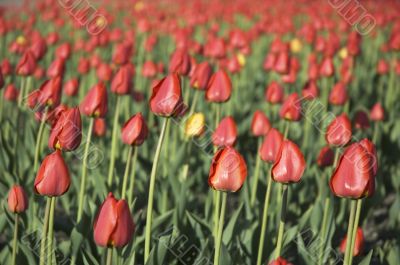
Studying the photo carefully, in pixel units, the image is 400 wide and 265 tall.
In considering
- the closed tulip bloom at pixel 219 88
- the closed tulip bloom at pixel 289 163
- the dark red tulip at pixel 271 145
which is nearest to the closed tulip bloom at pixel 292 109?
the closed tulip bloom at pixel 219 88

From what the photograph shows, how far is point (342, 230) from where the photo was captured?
130 inches

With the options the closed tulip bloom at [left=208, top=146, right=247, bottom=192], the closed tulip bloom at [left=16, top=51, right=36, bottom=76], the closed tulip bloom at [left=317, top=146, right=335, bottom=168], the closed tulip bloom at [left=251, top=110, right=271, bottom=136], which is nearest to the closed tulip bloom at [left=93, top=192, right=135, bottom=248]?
the closed tulip bloom at [left=208, top=146, right=247, bottom=192]

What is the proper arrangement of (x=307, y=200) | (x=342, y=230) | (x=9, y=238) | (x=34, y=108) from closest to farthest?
(x=9, y=238) < (x=34, y=108) < (x=342, y=230) < (x=307, y=200)

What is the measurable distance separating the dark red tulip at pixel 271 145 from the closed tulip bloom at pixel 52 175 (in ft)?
3.28

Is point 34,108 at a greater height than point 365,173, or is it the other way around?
point 34,108

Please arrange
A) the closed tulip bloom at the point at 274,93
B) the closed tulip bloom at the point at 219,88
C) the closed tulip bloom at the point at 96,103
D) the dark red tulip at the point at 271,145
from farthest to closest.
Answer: the closed tulip bloom at the point at 274,93 → the closed tulip bloom at the point at 219,88 → the closed tulip bloom at the point at 96,103 → the dark red tulip at the point at 271,145

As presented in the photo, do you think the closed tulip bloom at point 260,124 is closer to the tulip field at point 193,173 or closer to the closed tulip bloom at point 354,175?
the tulip field at point 193,173

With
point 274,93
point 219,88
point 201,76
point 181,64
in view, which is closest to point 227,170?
point 219,88

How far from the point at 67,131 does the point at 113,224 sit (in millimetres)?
518

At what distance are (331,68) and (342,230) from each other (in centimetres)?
145

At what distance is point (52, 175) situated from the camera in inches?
67.7

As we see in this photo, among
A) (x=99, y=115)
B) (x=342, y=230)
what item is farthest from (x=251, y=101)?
(x=99, y=115)

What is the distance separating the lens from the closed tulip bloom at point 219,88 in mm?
2834

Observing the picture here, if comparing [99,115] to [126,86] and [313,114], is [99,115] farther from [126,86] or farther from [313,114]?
[313,114]
